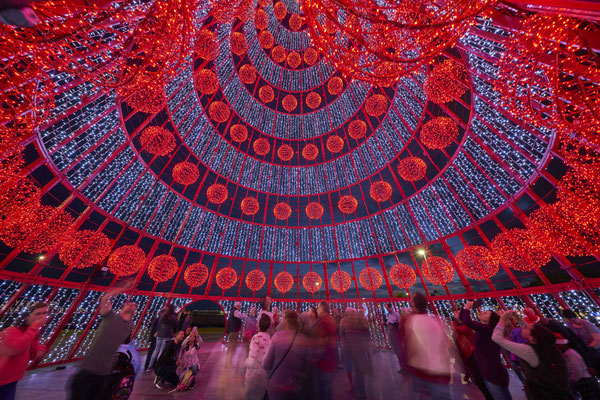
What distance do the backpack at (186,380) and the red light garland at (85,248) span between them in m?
5.41

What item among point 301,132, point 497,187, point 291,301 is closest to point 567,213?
point 497,187

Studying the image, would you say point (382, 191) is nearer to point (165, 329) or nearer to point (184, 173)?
point (184, 173)

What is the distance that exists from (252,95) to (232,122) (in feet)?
7.64

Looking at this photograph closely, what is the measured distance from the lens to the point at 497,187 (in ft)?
27.0

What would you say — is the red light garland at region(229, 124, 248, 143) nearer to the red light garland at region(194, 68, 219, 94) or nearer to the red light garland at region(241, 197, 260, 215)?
the red light garland at region(194, 68, 219, 94)

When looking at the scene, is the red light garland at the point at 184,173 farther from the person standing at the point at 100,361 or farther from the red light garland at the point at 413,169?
the red light garland at the point at 413,169

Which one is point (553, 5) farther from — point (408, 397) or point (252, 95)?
point (252, 95)

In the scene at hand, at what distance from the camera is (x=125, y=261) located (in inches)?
296

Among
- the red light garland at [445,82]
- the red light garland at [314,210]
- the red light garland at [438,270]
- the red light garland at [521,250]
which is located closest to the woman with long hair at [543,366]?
the red light garland at [521,250]

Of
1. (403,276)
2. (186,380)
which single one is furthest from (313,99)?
(186,380)

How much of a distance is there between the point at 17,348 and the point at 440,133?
10.3 metres

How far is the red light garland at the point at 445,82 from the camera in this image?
5883mm

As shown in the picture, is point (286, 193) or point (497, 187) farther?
point (286, 193)

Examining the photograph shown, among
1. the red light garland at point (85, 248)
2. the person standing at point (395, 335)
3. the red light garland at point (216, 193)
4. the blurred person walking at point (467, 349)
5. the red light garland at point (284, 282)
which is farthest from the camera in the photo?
the red light garland at point (284, 282)
